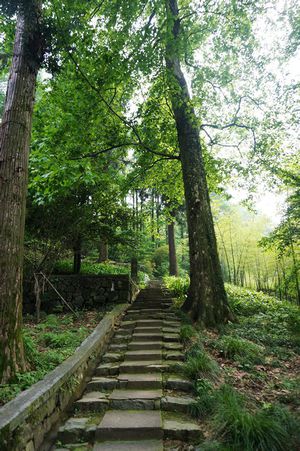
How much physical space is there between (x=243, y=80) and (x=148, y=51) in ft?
15.5

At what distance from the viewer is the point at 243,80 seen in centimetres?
796

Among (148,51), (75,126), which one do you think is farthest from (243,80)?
(75,126)

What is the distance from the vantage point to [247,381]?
3.15 meters

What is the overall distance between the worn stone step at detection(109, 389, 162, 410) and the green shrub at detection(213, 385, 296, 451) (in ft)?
2.50

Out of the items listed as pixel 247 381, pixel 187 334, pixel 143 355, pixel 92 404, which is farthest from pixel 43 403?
pixel 187 334

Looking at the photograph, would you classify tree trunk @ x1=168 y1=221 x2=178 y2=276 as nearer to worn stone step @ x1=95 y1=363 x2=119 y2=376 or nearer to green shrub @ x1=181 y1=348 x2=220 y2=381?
worn stone step @ x1=95 y1=363 x2=119 y2=376

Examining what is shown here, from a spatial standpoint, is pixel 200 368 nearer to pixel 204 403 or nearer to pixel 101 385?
pixel 204 403

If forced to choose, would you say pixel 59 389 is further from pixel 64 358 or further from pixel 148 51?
pixel 148 51

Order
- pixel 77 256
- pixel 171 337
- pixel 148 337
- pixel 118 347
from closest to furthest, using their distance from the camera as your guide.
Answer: pixel 118 347, pixel 171 337, pixel 148 337, pixel 77 256

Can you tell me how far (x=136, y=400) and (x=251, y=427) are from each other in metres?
1.33

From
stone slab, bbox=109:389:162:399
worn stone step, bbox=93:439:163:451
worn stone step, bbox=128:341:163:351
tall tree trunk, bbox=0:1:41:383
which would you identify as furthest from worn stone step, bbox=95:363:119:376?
worn stone step, bbox=93:439:163:451

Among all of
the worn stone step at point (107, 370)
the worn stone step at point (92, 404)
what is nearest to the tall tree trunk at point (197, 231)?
the worn stone step at point (107, 370)

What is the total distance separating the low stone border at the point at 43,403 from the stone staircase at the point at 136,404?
0.53ft

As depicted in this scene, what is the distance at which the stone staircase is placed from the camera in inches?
92.5
